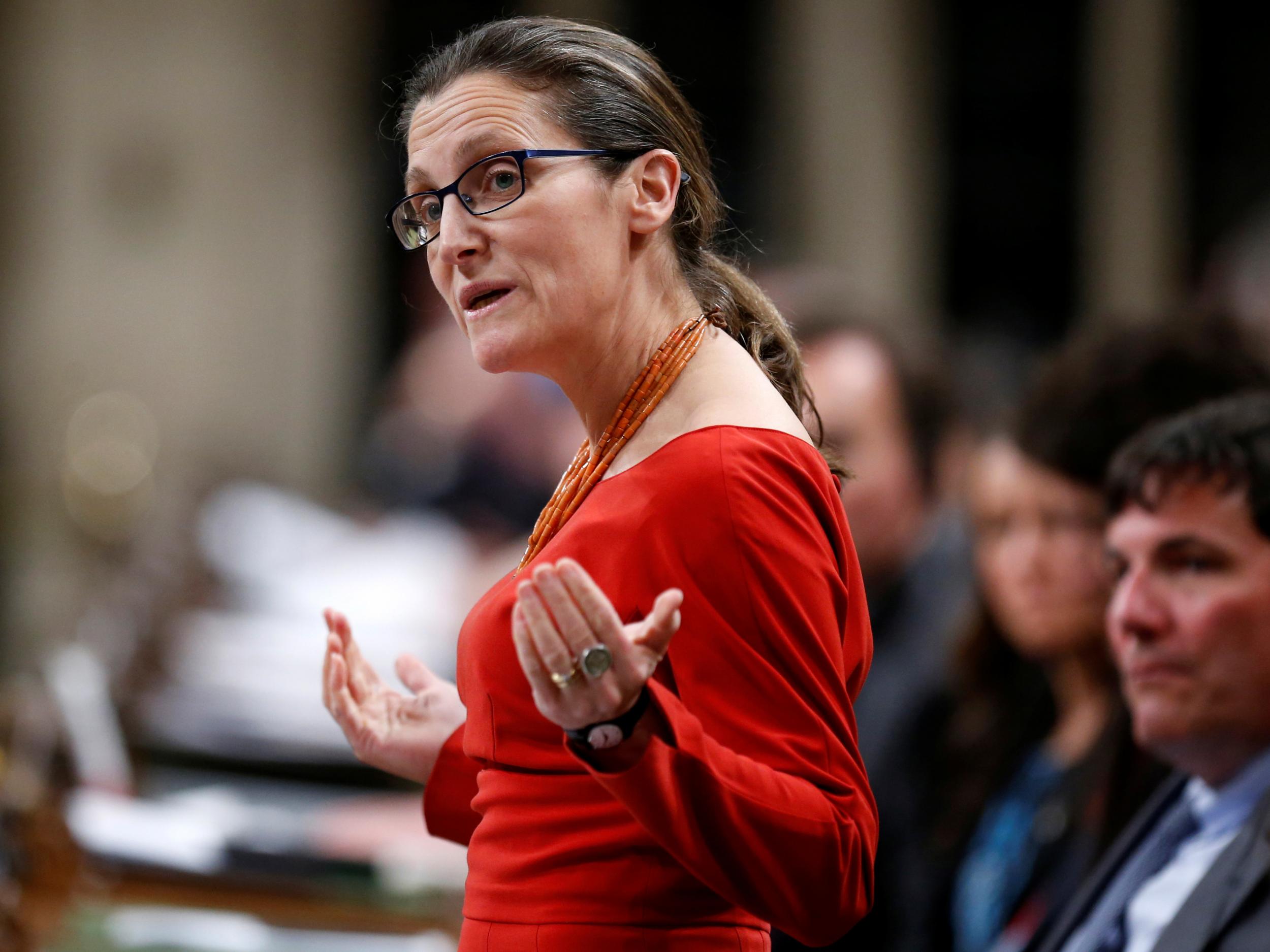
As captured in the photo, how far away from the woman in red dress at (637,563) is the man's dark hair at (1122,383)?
140cm

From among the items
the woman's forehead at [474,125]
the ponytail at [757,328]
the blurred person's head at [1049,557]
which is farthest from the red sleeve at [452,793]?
the blurred person's head at [1049,557]

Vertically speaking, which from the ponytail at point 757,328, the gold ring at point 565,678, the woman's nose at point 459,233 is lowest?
the gold ring at point 565,678

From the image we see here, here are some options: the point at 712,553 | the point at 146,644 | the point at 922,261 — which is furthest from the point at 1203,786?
the point at 922,261

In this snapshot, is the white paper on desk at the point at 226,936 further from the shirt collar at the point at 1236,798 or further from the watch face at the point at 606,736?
the watch face at the point at 606,736

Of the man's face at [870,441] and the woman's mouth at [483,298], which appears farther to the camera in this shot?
the man's face at [870,441]

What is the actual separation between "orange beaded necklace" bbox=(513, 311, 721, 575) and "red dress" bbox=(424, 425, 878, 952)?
0.06 m

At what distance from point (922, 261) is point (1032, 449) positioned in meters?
8.62

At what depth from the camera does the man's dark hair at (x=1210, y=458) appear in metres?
2.18

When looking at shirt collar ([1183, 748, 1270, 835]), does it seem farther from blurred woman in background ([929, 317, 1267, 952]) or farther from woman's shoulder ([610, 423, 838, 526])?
woman's shoulder ([610, 423, 838, 526])

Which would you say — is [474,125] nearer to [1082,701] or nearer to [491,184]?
[491,184]

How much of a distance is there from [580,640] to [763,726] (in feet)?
0.67

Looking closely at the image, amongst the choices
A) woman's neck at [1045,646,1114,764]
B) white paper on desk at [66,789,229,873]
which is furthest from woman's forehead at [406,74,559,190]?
white paper on desk at [66,789,229,873]

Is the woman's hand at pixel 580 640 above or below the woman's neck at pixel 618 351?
below

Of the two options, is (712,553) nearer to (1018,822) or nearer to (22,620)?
(1018,822)
